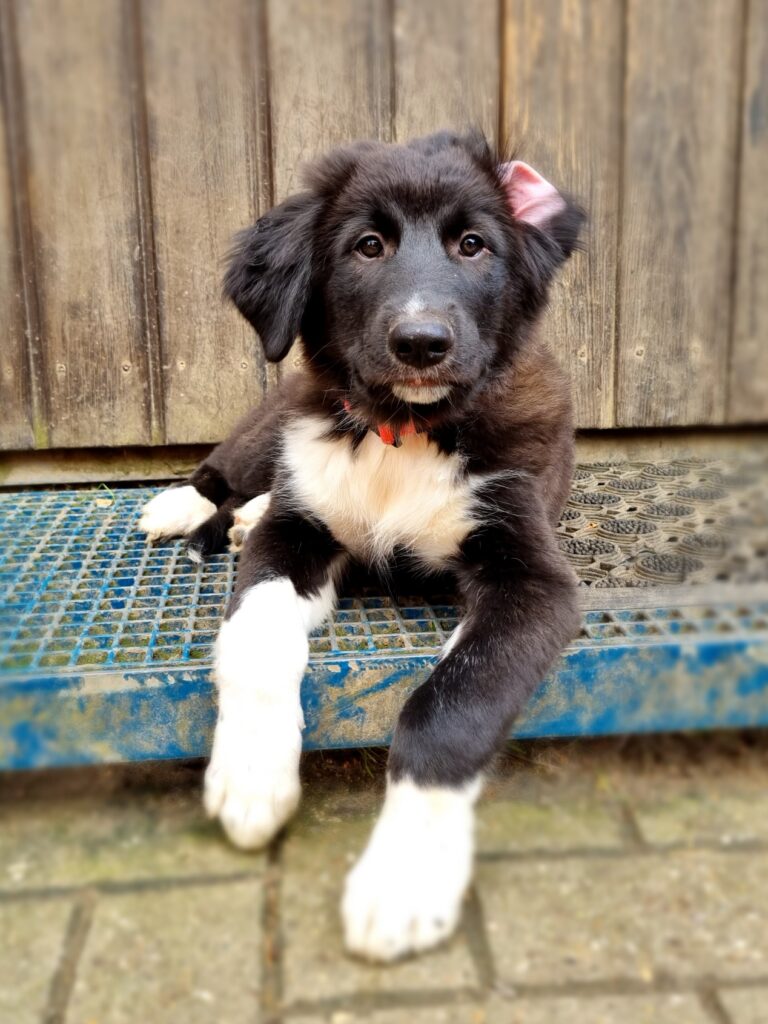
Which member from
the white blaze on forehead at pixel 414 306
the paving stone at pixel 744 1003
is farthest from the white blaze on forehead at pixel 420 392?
the paving stone at pixel 744 1003

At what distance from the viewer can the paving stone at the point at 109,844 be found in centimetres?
44

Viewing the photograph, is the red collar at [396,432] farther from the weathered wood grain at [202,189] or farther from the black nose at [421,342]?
the weathered wood grain at [202,189]

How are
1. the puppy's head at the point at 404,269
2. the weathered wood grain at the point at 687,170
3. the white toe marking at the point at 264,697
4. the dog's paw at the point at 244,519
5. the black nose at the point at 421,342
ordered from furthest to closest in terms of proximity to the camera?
the dog's paw at the point at 244,519 → the puppy's head at the point at 404,269 → the black nose at the point at 421,342 → the white toe marking at the point at 264,697 → the weathered wood grain at the point at 687,170

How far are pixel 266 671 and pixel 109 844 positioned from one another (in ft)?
2.09

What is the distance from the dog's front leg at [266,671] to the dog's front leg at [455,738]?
0.27 ft

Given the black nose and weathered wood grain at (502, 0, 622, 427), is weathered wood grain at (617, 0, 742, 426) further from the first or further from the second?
the black nose

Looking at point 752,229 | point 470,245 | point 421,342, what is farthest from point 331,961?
point 470,245

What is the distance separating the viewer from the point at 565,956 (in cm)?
39

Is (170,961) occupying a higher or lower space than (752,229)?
lower

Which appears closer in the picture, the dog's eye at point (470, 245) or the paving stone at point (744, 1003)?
the paving stone at point (744, 1003)

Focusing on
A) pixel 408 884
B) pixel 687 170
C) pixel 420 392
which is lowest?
pixel 408 884

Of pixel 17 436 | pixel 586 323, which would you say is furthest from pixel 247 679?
pixel 17 436

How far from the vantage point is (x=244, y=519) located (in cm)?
192

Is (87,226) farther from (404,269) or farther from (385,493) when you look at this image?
(385,493)
